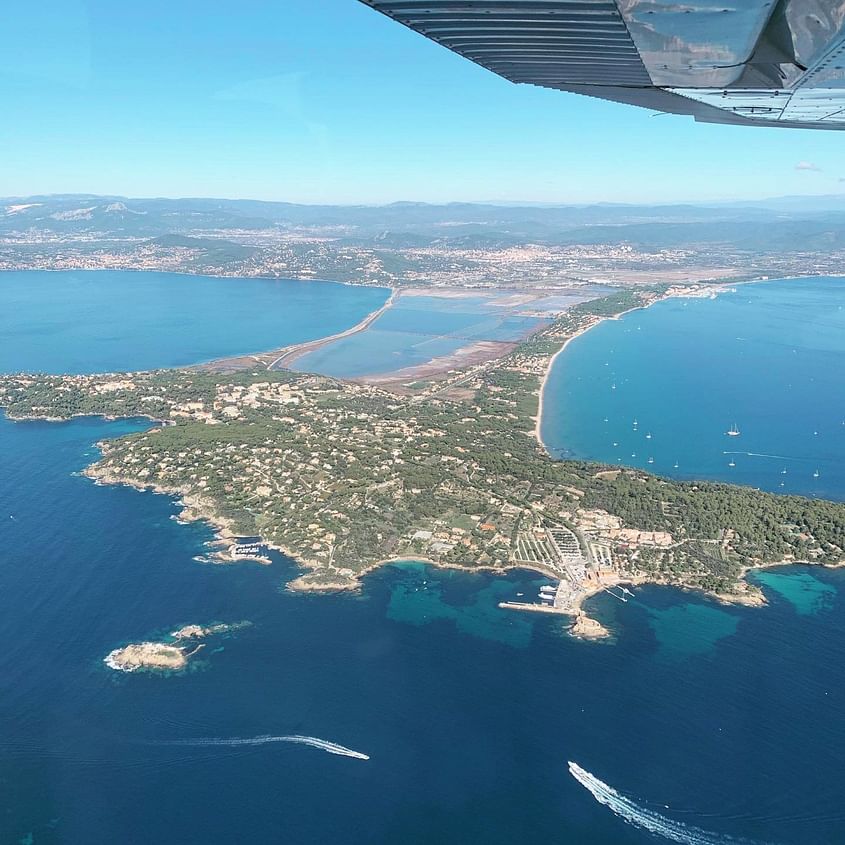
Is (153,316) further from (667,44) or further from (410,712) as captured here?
(667,44)

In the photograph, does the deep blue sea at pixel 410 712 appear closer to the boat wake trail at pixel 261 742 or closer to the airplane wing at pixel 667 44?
the boat wake trail at pixel 261 742

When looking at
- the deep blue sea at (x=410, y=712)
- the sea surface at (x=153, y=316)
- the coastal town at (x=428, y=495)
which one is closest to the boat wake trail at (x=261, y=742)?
the deep blue sea at (x=410, y=712)

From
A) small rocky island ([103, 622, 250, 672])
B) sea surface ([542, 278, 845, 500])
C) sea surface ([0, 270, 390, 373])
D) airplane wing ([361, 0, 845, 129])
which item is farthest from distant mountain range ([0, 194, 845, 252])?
airplane wing ([361, 0, 845, 129])

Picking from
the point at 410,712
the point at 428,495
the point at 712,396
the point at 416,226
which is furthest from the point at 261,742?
the point at 416,226

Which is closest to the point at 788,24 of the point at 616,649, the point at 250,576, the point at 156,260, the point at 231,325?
the point at 616,649

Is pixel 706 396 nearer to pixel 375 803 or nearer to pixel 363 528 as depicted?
pixel 363 528
